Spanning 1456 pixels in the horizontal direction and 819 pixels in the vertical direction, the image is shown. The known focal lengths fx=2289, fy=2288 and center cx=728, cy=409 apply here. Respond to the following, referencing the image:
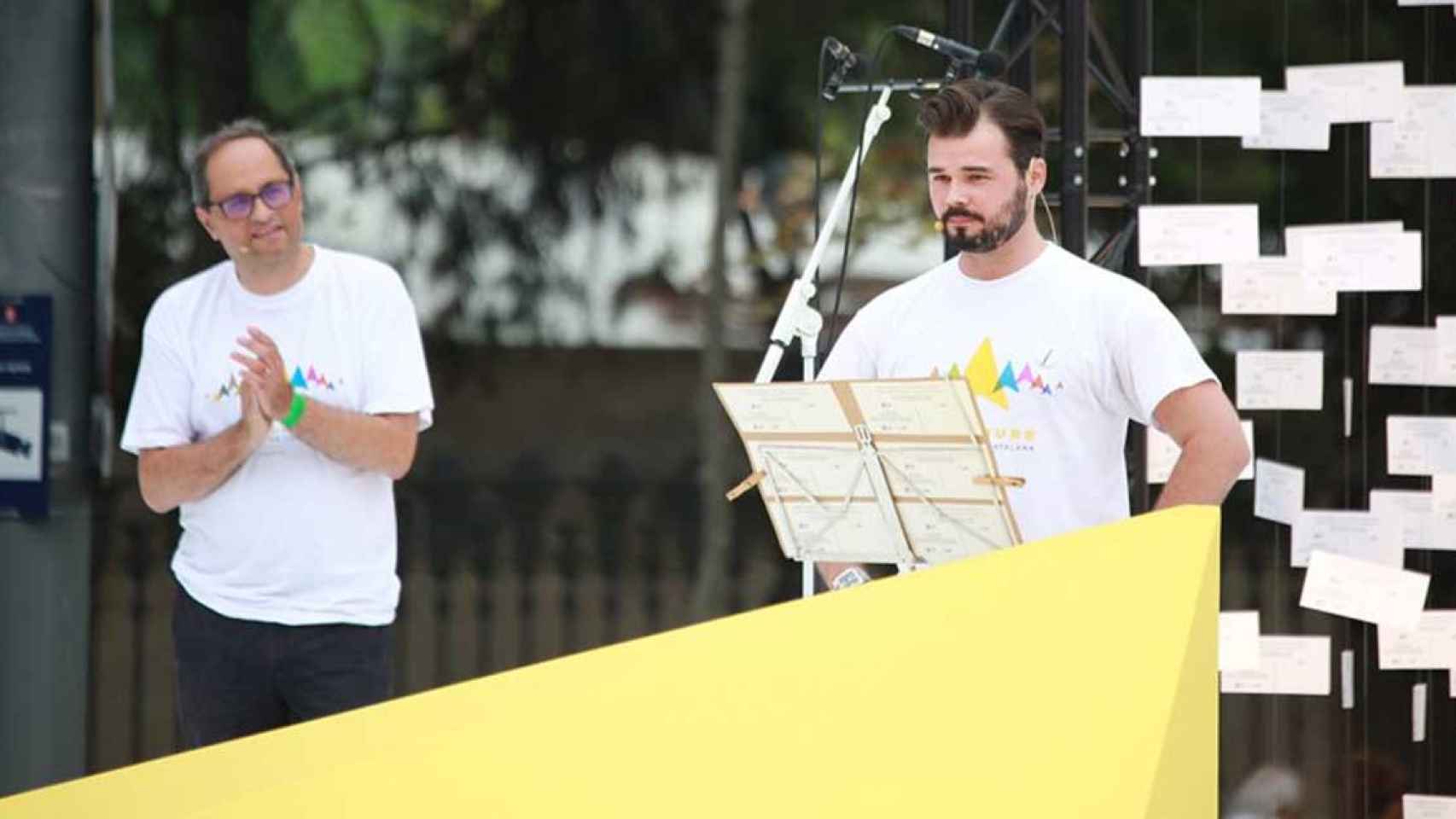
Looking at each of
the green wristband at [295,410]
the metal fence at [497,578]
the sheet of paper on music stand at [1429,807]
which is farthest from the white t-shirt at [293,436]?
the metal fence at [497,578]

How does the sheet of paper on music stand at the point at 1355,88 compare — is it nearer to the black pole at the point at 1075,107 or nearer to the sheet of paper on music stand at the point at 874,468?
the black pole at the point at 1075,107

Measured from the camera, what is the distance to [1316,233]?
16.7 feet

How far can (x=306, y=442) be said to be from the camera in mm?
4125

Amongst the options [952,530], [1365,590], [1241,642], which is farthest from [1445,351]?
[952,530]

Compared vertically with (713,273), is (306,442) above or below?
below

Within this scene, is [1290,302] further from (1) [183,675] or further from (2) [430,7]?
(2) [430,7]

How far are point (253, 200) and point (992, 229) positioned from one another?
1394 mm

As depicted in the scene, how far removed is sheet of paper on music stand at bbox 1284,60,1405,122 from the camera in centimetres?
506

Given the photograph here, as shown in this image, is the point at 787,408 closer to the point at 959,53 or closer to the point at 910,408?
the point at 910,408

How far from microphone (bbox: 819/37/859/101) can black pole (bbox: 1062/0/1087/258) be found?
0.61 meters

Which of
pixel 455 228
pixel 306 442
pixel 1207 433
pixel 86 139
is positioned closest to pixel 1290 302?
pixel 1207 433

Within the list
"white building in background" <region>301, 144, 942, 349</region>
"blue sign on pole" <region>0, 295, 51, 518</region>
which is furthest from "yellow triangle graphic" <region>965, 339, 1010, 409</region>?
"white building in background" <region>301, 144, 942, 349</region>

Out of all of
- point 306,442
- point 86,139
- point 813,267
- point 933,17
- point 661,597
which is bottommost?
point 661,597

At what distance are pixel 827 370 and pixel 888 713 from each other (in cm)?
157
